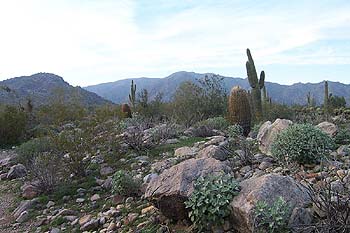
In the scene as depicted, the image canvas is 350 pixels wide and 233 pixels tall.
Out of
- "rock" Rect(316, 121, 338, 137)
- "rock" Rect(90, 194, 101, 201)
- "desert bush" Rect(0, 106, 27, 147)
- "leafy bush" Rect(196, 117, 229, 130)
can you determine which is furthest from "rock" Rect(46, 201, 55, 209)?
"desert bush" Rect(0, 106, 27, 147)

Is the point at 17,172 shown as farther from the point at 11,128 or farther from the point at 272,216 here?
the point at 272,216

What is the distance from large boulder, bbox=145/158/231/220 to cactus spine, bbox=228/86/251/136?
7.14 meters

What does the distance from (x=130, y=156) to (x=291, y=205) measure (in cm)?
556

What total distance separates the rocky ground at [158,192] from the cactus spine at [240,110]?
10.7ft

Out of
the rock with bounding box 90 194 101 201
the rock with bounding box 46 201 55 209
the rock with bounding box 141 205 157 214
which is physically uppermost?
the rock with bounding box 141 205 157 214

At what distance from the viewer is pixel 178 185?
187 inches

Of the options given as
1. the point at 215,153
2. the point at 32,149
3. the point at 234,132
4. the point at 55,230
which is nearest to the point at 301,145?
the point at 215,153

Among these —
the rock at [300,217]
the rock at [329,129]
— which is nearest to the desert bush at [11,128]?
the rock at [329,129]

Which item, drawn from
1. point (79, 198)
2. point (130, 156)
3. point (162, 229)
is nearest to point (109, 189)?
point (79, 198)

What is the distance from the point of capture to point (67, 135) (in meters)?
8.72

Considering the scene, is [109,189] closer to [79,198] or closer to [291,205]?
[79,198]

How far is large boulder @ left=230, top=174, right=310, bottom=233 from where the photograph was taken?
400 cm

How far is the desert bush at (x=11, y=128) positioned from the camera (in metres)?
15.7

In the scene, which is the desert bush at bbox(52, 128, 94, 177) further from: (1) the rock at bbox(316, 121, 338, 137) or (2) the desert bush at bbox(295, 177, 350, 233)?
(2) the desert bush at bbox(295, 177, 350, 233)
